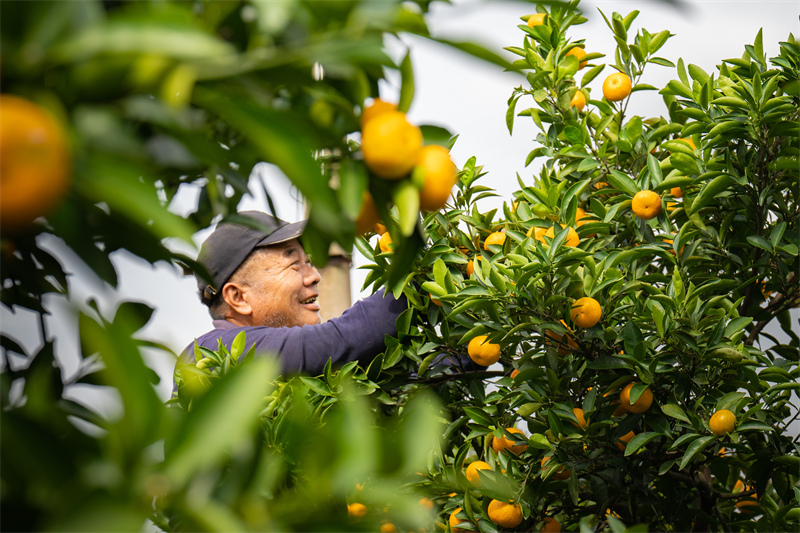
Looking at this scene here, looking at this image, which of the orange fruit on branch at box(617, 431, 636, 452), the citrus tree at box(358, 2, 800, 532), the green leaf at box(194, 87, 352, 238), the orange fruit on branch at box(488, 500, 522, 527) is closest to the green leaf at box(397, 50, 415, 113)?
the green leaf at box(194, 87, 352, 238)

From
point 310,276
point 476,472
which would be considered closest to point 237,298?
point 310,276

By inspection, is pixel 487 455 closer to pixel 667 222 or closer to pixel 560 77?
pixel 667 222

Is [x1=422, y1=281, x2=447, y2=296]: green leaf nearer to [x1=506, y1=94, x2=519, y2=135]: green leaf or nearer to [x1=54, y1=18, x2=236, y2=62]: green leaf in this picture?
[x1=506, y1=94, x2=519, y2=135]: green leaf

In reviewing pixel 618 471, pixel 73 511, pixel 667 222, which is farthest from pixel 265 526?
pixel 667 222

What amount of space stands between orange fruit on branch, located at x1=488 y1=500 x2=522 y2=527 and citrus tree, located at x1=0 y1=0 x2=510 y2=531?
0.80 m

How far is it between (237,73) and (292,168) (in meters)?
0.06

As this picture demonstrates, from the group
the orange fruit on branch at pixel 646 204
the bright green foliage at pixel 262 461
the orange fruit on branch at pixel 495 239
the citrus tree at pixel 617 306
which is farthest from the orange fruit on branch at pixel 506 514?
the bright green foliage at pixel 262 461

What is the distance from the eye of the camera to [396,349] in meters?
1.38

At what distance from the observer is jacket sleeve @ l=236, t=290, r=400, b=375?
5.11 ft

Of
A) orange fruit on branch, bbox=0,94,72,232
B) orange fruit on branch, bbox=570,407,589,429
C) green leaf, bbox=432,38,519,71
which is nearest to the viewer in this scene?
orange fruit on branch, bbox=0,94,72,232

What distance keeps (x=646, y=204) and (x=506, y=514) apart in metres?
0.60

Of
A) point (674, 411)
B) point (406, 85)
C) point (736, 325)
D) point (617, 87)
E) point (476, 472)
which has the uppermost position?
point (406, 85)

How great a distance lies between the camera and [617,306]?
4.04 feet

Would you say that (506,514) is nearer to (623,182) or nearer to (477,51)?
(623,182)
